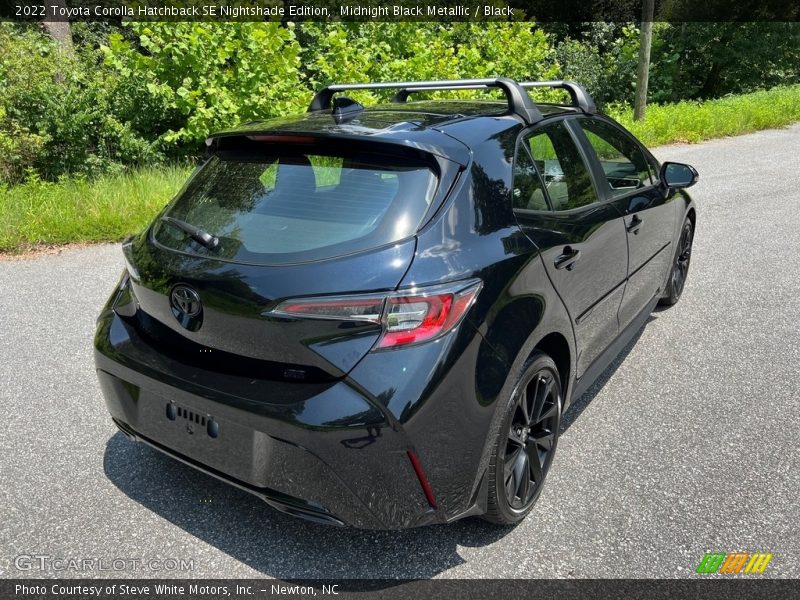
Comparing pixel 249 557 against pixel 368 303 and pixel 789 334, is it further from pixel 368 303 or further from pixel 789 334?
pixel 789 334

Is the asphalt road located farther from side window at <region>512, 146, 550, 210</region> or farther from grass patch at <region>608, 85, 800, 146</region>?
grass patch at <region>608, 85, 800, 146</region>

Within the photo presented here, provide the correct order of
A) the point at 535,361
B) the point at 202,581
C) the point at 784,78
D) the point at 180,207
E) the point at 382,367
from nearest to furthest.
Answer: the point at 382,367
the point at 202,581
the point at 535,361
the point at 180,207
the point at 784,78

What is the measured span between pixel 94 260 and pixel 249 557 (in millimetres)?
4629

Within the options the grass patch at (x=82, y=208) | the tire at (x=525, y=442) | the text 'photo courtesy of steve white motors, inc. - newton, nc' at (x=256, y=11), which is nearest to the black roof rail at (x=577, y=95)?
the tire at (x=525, y=442)

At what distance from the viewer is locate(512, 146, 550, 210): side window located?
8.96ft

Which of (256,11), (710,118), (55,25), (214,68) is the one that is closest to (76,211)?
(214,68)

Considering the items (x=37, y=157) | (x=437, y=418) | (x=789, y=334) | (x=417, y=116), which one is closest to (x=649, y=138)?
(x=789, y=334)

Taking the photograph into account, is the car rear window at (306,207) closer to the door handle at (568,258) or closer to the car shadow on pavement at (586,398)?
the door handle at (568,258)

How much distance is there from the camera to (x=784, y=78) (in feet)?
90.3

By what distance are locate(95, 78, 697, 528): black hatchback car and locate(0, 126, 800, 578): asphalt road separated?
0.30 meters

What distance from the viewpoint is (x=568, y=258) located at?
114 inches

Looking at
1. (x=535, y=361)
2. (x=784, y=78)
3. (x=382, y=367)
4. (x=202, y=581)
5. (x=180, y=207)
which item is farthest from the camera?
(x=784, y=78)

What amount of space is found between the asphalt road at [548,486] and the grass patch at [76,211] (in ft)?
6.93

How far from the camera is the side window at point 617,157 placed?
12.0 ft
